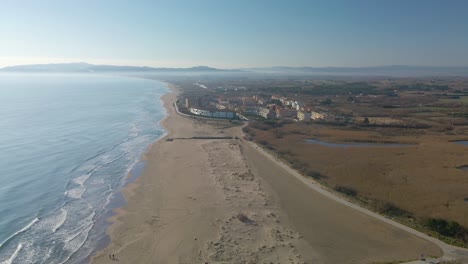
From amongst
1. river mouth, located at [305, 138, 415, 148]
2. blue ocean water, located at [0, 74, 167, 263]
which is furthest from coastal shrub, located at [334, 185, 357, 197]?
river mouth, located at [305, 138, 415, 148]

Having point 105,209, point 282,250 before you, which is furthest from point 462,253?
Answer: point 105,209

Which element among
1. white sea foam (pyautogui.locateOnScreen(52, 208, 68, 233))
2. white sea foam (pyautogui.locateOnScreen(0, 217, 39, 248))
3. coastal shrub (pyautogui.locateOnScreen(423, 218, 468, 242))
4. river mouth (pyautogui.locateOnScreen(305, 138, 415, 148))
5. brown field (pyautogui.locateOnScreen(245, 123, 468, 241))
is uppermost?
coastal shrub (pyautogui.locateOnScreen(423, 218, 468, 242))

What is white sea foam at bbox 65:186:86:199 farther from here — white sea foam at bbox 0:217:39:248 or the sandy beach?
white sea foam at bbox 0:217:39:248

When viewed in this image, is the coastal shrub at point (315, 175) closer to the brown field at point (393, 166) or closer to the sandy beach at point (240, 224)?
the brown field at point (393, 166)

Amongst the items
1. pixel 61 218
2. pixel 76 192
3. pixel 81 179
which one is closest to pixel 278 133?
pixel 81 179

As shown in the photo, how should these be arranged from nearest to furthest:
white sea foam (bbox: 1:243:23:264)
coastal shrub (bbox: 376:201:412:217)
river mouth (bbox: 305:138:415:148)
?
white sea foam (bbox: 1:243:23:264) → coastal shrub (bbox: 376:201:412:217) → river mouth (bbox: 305:138:415:148)

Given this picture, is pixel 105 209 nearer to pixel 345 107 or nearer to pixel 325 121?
pixel 325 121

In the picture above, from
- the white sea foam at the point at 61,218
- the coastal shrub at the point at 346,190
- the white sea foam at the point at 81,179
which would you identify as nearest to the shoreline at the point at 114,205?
the white sea foam at the point at 61,218
